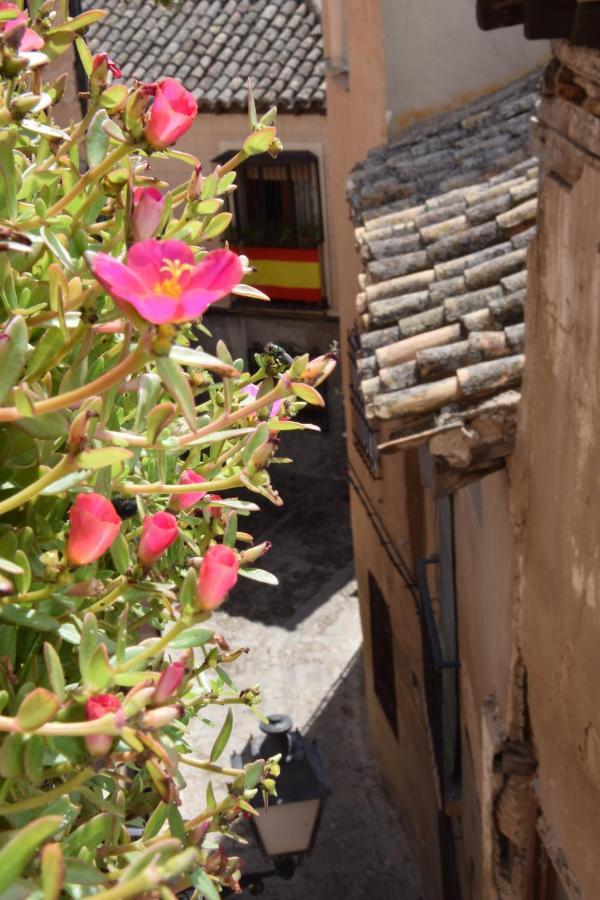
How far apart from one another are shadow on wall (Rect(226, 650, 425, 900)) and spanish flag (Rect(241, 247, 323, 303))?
23.3 feet

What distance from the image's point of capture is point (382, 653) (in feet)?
33.8

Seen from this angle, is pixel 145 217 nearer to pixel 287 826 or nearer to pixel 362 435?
pixel 287 826

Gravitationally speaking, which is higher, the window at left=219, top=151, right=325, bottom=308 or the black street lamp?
the window at left=219, top=151, right=325, bottom=308

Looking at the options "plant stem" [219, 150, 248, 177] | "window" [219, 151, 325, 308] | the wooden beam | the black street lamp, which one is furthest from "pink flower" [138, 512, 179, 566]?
"window" [219, 151, 325, 308]

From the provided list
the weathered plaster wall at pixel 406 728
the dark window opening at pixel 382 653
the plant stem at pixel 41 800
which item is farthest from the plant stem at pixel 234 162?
the dark window opening at pixel 382 653

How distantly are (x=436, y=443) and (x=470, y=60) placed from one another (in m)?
4.40

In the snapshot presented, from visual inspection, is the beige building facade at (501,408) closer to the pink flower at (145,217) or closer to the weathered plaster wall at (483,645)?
the weathered plaster wall at (483,645)

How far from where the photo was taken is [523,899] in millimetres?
5117

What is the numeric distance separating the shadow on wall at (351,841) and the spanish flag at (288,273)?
711 cm

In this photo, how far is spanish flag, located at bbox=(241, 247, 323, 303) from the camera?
53.3 feet

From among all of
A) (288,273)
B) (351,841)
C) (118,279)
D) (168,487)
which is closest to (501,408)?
(168,487)

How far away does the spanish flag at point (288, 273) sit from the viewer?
1623cm

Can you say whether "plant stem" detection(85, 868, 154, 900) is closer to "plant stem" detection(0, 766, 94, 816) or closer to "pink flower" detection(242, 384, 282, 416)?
"plant stem" detection(0, 766, 94, 816)

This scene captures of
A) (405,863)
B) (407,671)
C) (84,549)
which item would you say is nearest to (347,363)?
(407,671)
